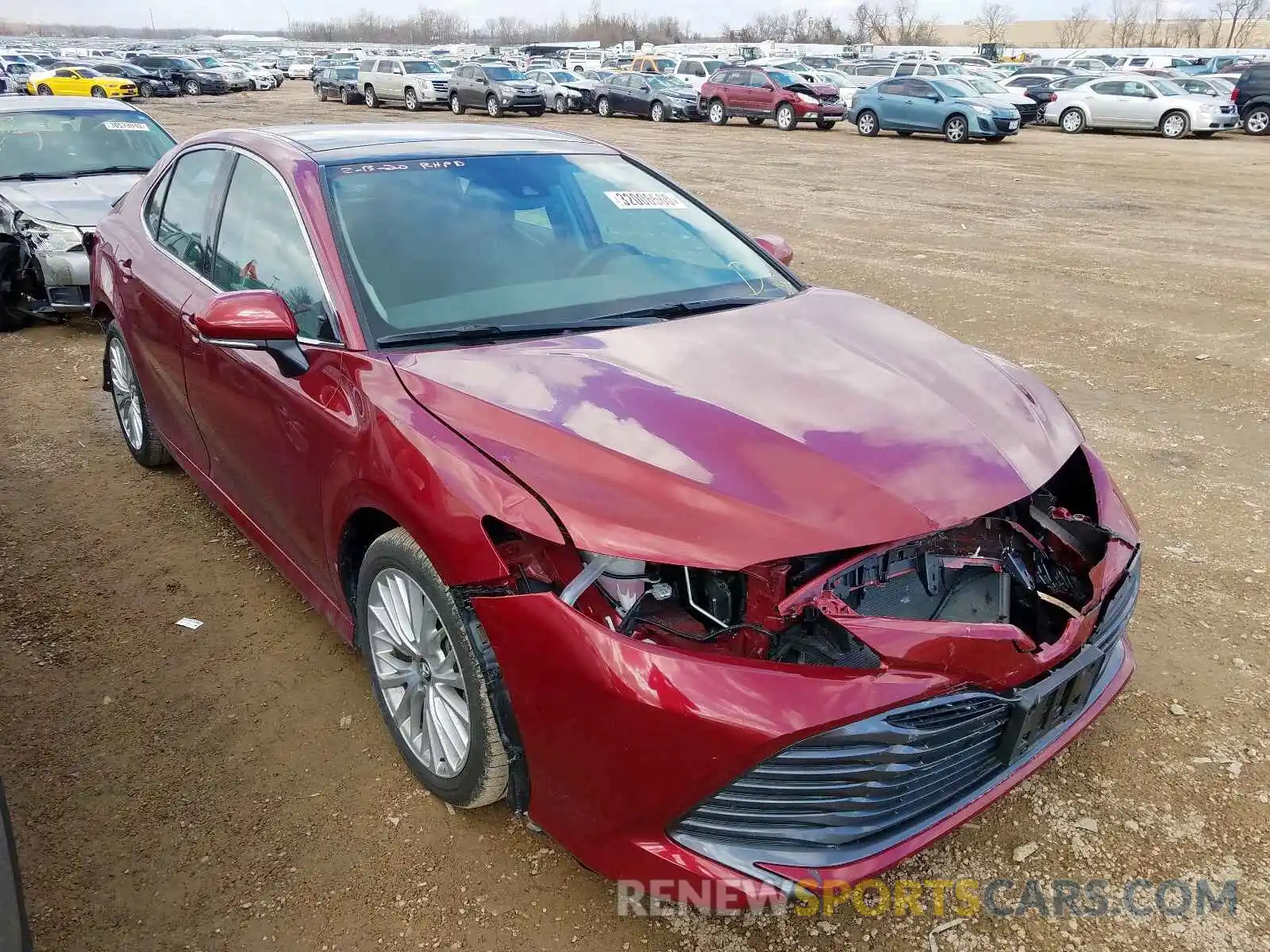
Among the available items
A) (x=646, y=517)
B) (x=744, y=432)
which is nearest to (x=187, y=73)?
(x=744, y=432)

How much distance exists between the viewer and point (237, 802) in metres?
2.57

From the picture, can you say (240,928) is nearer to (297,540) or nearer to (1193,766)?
(297,540)

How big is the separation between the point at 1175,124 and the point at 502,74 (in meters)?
18.5

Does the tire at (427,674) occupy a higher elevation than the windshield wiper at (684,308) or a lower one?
lower

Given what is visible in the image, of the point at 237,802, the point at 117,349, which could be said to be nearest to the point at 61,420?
the point at 117,349

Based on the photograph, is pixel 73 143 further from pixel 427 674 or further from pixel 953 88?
pixel 953 88

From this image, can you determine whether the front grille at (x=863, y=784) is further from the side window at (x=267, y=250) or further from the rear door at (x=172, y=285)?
the rear door at (x=172, y=285)

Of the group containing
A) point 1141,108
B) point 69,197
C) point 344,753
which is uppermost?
point 1141,108

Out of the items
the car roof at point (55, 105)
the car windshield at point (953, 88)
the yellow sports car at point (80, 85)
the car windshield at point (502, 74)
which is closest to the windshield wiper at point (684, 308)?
the car roof at point (55, 105)

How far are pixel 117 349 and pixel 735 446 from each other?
3.66 meters

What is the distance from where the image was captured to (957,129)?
70.1 feet

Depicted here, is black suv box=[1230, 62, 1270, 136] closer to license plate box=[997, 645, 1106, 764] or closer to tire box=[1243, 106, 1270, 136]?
tire box=[1243, 106, 1270, 136]

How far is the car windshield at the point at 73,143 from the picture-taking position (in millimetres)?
7508

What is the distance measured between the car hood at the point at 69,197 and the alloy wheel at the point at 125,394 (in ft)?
8.97
